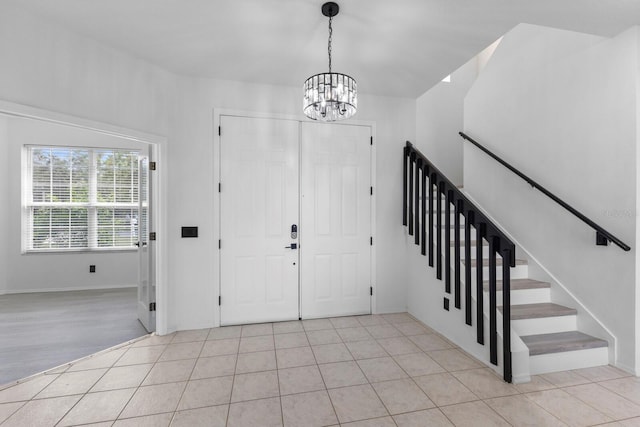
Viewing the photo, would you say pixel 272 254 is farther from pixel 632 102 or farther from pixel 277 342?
pixel 632 102

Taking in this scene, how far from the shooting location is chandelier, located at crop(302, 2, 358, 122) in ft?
6.70

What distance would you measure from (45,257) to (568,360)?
6.84m

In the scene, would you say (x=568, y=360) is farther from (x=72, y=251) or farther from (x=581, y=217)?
(x=72, y=251)

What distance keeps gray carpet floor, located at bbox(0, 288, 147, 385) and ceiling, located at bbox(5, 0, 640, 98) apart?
2763mm

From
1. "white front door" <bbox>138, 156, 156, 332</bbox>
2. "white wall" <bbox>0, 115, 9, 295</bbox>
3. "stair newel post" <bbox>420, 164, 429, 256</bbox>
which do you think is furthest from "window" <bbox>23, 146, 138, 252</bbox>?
"stair newel post" <bbox>420, 164, 429, 256</bbox>

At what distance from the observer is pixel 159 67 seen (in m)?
3.07

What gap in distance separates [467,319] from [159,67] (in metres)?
3.82

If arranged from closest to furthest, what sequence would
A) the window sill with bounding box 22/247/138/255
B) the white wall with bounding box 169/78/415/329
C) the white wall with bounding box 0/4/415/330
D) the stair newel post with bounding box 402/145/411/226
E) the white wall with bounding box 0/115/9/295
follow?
1. the white wall with bounding box 0/4/415/330
2. the white wall with bounding box 169/78/415/329
3. the stair newel post with bounding box 402/145/411/226
4. the white wall with bounding box 0/115/9/295
5. the window sill with bounding box 22/247/138/255

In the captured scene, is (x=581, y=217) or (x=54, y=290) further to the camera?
(x=54, y=290)

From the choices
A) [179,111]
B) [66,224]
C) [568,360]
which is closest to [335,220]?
[179,111]

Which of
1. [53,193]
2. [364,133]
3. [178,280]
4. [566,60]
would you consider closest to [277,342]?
Answer: [178,280]

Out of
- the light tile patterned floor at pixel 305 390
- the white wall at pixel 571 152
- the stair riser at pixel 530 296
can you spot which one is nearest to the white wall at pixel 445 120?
the white wall at pixel 571 152

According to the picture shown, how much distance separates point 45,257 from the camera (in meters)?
4.85

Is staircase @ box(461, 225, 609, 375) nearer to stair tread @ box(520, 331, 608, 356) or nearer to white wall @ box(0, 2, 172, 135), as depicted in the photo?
stair tread @ box(520, 331, 608, 356)
